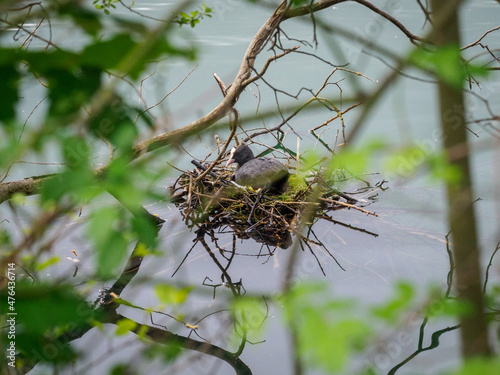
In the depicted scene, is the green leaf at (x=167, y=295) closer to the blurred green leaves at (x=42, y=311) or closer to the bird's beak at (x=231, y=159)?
the blurred green leaves at (x=42, y=311)

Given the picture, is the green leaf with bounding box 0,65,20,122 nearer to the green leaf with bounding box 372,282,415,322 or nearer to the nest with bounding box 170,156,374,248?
the green leaf with bounding box 372,282,415,322

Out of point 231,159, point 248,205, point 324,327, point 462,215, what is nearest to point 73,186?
point 324,327

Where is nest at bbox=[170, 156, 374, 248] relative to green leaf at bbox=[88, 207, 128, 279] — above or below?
above

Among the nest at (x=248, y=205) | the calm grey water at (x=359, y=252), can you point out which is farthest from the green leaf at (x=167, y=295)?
the nest at (x=248, y=205)

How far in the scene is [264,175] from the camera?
4.38 feet

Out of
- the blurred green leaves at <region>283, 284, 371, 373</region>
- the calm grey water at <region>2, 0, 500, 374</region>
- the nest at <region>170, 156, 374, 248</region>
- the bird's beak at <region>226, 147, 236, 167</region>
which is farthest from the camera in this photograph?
the bird's beak at <region>226, 147, 236, 167</region>

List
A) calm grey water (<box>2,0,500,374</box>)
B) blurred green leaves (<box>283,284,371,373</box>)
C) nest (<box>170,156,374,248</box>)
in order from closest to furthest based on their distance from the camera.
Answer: blurred green leaves (<box>283,284,371,373</box>) < calm grey water (<box>2,0,500,374</box>) < nest (<box>170,156,374,248</box>)

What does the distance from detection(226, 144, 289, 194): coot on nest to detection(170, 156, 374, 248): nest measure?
2 cm

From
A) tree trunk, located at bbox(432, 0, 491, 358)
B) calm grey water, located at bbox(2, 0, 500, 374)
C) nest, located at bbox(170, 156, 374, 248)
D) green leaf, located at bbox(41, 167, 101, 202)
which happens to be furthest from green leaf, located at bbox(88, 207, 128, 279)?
nest, located at bbox(170, 156, 374, 248)

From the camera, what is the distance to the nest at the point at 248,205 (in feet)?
4.19

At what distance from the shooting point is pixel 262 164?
136 cm

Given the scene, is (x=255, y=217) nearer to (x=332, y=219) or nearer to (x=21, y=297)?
(x=332, y=219)

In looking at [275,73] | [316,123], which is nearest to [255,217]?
[316,123]

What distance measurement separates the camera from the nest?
1.28 metres
